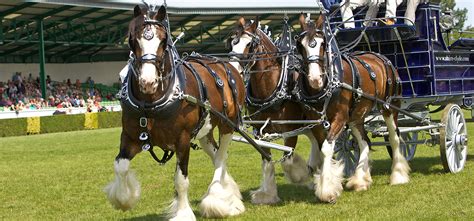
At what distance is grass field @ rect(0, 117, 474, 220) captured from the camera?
25.2 ft

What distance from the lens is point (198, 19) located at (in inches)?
1670

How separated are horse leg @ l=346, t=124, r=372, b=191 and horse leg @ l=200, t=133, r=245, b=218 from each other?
2.06 metres

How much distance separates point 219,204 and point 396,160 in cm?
353

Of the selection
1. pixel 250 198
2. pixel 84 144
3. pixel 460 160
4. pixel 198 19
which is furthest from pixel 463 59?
pixel 198 19

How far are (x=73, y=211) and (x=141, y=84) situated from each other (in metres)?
3.10

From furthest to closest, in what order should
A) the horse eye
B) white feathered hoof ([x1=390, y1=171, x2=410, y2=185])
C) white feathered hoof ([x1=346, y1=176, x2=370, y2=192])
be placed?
white feathered hoof ([x1=390, y1=171, x2=410, y2=185]), white feathered hoof ([x1=346, y1=176, x2=370, y2=192]), the horse eye

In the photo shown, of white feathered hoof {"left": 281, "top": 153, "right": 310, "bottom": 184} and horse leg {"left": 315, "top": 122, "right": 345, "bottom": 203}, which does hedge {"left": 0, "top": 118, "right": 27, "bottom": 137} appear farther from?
horse leg {"left": 315, "top": 122, "right": 345, "bottom": 203}

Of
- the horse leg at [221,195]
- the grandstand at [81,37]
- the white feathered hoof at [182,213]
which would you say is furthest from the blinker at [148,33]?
the grandstand at [81,37]

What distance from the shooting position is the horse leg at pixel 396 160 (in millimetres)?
9898

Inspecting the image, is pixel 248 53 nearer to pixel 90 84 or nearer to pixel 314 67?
pixel 314 67

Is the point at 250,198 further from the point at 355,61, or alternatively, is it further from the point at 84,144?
the point at 84,144

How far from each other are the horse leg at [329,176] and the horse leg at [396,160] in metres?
1.63

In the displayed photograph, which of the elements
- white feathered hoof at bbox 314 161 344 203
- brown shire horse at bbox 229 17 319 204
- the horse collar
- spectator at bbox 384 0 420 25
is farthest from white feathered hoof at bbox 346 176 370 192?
the horse collar

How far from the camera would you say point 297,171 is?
9281 mm
